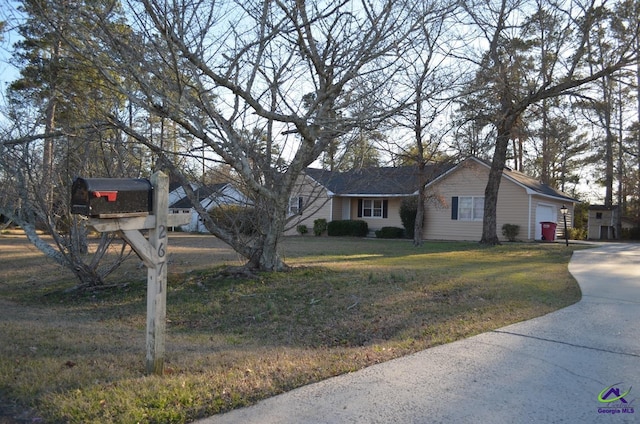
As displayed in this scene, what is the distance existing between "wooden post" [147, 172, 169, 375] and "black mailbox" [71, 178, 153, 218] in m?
0.09

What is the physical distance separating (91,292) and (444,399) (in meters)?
9.20

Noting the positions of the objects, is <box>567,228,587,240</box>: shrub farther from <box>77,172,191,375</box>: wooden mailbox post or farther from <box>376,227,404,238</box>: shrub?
<box>77,172,191,375</box>: wooden mailbox post

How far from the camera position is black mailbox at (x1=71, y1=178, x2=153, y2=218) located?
166 inches

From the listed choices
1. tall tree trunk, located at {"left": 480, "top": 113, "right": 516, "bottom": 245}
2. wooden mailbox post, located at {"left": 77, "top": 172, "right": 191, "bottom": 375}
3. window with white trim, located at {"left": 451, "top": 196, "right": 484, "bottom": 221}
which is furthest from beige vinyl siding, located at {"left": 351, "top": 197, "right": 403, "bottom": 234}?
wooden mailbox post, located at {"left": 77, "top": 172, "right": 191, "bottom": 375}

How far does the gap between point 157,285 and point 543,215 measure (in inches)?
1047

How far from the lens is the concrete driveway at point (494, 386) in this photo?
399 centimetres

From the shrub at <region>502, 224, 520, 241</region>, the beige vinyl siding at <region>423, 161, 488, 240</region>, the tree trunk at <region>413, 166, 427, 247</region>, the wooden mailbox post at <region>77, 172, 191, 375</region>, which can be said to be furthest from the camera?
the beige vinyl siding at <region>423, 161, 488, 240</region>

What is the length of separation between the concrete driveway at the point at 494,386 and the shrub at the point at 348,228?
24.4 meters

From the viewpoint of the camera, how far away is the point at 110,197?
170 inches

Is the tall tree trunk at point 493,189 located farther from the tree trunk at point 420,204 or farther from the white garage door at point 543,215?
the white garage door at point 543,215

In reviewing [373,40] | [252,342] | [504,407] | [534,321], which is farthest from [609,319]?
[373,40]

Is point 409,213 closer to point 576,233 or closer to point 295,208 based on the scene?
point 576,233

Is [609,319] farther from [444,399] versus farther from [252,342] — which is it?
[252,342]

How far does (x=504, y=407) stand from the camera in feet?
13.6
